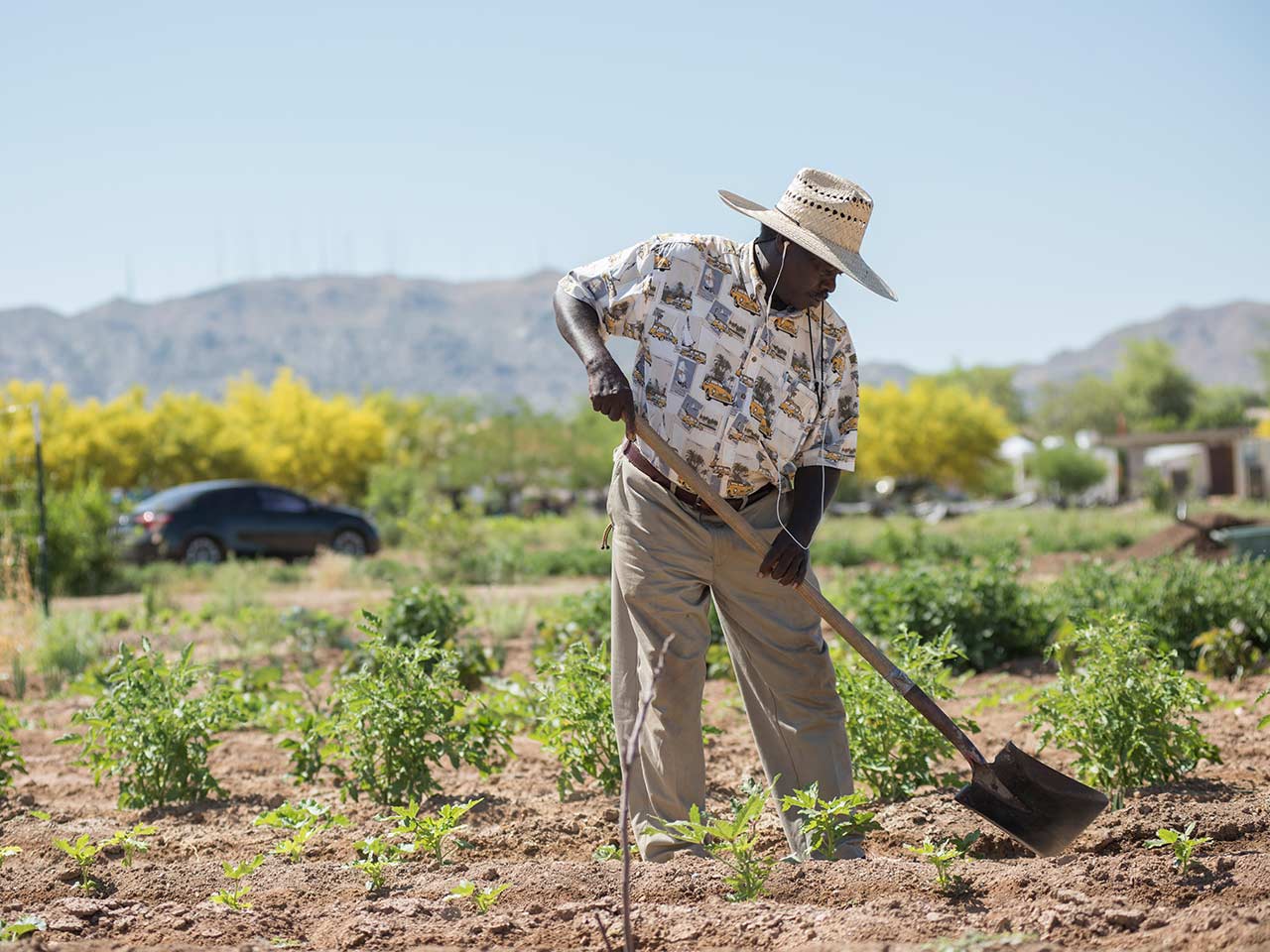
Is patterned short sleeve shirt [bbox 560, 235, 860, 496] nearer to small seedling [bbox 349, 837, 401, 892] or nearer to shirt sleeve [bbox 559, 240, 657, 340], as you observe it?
shirt sleeve [bbox 559, 240, 657, 340]

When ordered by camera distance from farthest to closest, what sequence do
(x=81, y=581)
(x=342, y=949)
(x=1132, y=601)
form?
(x=81, y=581) < (x=1132, y=601) < (x=342, y=949)

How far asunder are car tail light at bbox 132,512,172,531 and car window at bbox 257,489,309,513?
4.43 ft

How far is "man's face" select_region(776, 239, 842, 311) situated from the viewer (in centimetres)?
362

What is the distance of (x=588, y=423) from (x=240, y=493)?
31609 millimetres

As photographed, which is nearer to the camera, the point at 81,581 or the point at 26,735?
the point at 26,735

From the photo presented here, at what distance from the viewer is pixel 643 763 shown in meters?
3.74

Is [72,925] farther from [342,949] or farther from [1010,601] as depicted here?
[1010,601]

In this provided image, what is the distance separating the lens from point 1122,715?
13.6 feet

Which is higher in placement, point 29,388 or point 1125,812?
point 29,388

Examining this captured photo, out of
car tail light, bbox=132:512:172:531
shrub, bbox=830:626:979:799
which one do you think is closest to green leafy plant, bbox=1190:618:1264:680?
shrub, bbox=830:626:979:799

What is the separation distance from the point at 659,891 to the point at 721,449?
121 centimetres

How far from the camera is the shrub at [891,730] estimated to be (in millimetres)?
4285

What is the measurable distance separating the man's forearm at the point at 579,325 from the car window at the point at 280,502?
49.3 ft

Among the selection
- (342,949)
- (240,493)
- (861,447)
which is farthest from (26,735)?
(861,447)
